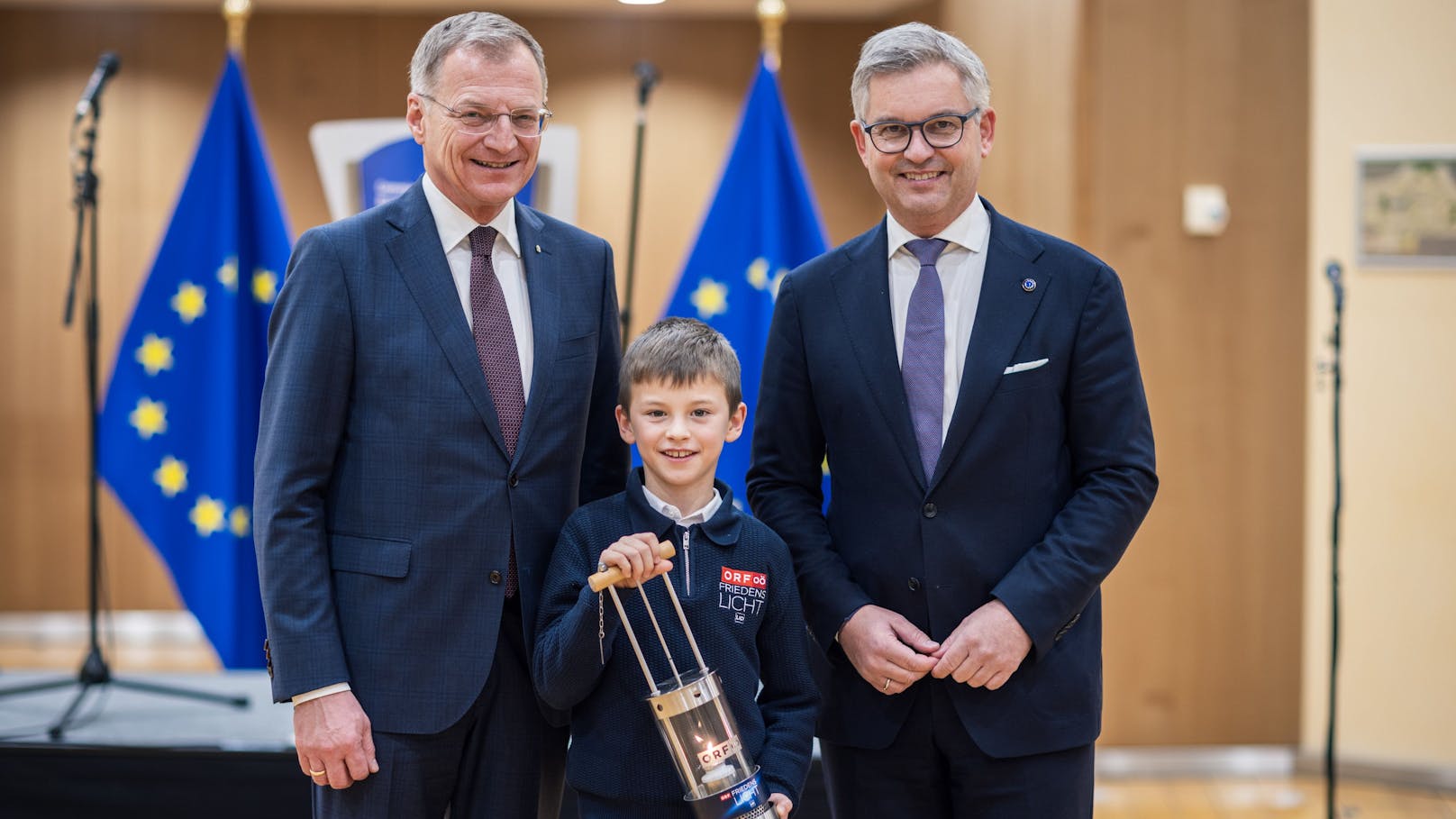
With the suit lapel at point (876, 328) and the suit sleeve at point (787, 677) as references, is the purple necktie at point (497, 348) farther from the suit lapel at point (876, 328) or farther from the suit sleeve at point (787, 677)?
the suit lapel at point (876, 328)

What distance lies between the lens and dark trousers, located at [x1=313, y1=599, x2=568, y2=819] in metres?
1.68

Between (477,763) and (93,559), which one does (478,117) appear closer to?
(477,763)

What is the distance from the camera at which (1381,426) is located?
13.7 feet

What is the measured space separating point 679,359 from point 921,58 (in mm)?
548

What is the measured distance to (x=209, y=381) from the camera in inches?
159

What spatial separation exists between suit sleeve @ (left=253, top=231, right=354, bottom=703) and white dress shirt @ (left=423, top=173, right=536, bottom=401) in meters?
0.17

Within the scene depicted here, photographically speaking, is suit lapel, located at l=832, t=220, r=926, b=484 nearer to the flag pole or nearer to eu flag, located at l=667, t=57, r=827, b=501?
eu flag, located at l=667, t=57, r=827, b=501

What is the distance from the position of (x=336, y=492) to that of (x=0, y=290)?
17.6 feet

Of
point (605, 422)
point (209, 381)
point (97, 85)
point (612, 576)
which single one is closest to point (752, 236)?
point (209, 381)

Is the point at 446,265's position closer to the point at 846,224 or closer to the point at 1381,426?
the point at 1381,426

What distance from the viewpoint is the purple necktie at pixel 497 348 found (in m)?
1.76

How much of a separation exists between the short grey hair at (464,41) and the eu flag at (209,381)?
98.5 inches

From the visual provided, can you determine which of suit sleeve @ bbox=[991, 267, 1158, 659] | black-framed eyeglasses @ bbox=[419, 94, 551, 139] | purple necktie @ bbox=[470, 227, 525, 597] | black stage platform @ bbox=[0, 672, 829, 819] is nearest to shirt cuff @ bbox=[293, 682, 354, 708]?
purple necktie @ bbox=[470, 227, 525, 597]

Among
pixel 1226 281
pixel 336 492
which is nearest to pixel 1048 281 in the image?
pixel 336 492
